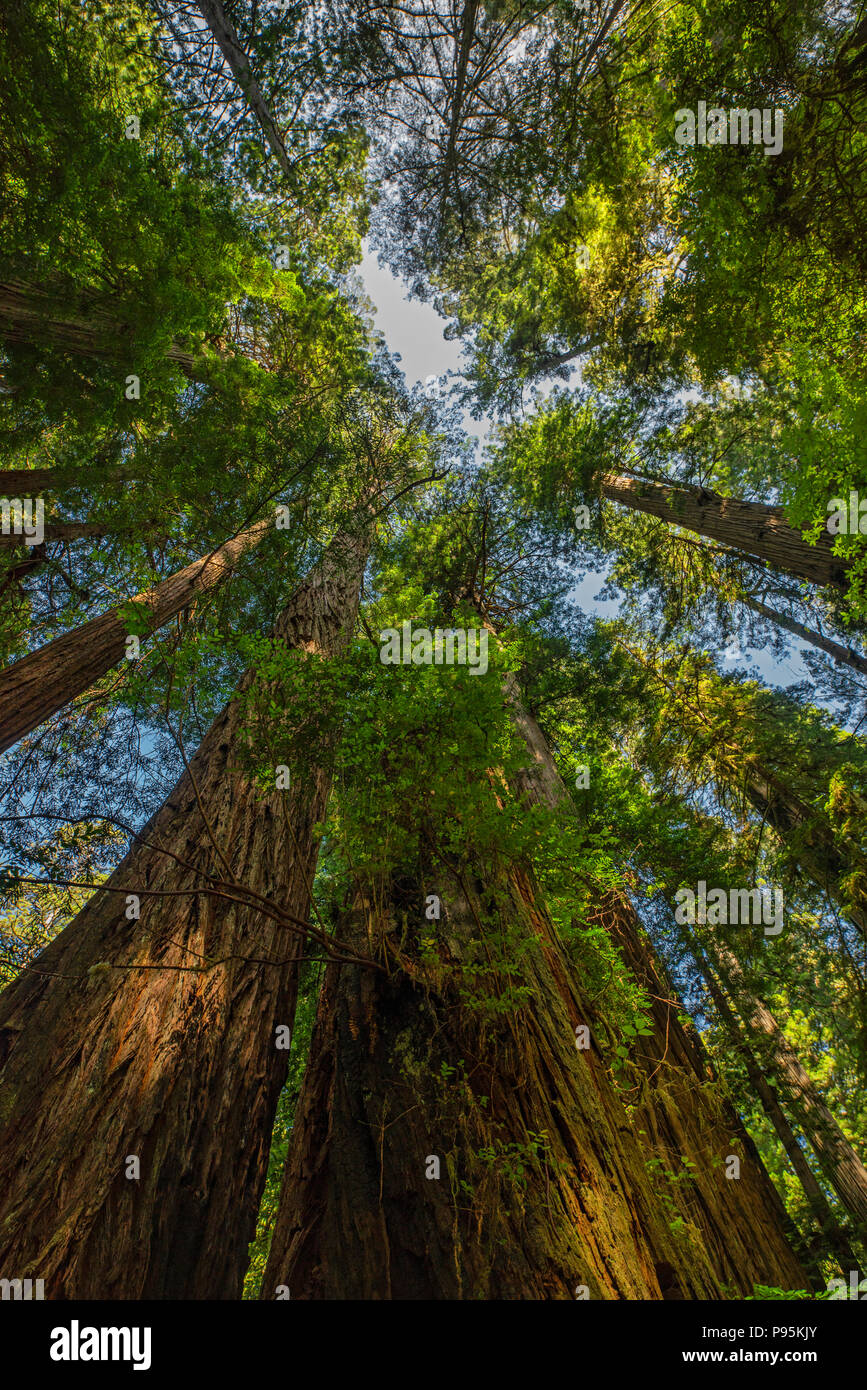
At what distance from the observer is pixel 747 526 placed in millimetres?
5902

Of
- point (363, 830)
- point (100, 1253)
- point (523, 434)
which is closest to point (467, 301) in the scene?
point (523, 434)

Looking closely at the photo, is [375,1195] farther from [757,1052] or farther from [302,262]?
[302,262]

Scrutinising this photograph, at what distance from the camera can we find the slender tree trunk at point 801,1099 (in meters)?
5.33

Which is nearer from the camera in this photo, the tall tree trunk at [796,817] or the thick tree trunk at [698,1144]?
the thick tree trunk at [698,1144]

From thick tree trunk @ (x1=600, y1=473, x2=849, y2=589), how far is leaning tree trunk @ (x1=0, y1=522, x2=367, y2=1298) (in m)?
4.81

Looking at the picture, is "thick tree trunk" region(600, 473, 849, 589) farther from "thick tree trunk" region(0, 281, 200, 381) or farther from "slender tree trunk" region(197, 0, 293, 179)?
"slender tree trunk" region(197, 0, 293, 179)

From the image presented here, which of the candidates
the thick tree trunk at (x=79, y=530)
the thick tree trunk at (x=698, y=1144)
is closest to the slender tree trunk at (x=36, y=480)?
the thick tree trunk at (x=79, y=530)

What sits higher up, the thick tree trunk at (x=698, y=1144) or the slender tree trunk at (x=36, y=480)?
the slender tree trunk at (x=36, y=480)

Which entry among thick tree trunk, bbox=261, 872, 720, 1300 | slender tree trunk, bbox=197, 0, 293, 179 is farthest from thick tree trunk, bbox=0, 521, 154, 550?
slender tree trunk, bbox=197, 0, 293, 179

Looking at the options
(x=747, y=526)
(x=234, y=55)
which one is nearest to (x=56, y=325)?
(x=234, y=55)

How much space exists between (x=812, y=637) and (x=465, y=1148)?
313 inches

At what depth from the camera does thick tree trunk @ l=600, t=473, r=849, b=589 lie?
4.92 m

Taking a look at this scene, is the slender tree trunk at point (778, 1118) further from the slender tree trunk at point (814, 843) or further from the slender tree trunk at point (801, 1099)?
A: the slender tree trunk at point (814, 843)

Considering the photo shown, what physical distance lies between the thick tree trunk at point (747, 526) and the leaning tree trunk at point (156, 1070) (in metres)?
4.81
